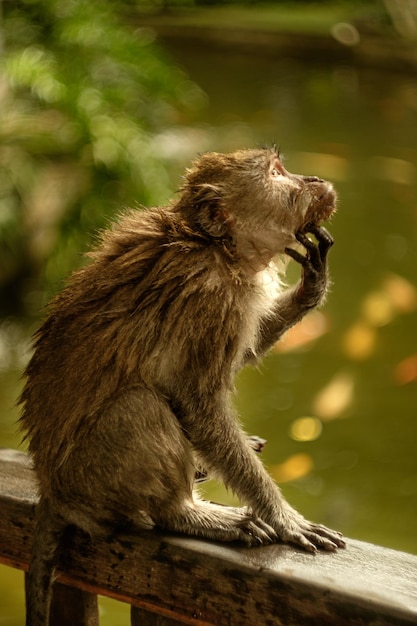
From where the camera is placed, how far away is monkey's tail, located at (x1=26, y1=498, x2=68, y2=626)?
205 centimetres

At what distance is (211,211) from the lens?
2.24 meters

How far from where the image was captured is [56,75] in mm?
5242

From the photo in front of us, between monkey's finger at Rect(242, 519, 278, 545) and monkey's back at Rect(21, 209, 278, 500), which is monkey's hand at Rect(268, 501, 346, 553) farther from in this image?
monkey's back at Rect(21, 209, 278, 500)

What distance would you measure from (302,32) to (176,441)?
847cm

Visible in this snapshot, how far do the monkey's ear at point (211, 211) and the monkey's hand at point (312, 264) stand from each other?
0.17 meters

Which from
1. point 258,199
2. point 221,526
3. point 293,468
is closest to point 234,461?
point 221,526

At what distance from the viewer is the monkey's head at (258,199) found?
2.28 meters

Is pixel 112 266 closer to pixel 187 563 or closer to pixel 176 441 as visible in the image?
pixel 176 441

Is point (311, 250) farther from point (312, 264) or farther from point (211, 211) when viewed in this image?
point (211, 211)

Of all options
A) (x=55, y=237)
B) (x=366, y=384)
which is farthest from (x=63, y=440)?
(x=55, y=237)

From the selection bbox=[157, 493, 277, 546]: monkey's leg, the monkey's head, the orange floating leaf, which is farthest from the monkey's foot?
the orange floating leaf

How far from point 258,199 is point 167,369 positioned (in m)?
0.44

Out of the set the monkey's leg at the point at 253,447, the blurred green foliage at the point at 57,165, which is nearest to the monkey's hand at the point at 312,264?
the monkey's leg at the point at 253,447

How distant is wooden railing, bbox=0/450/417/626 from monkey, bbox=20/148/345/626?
0.06 meters
